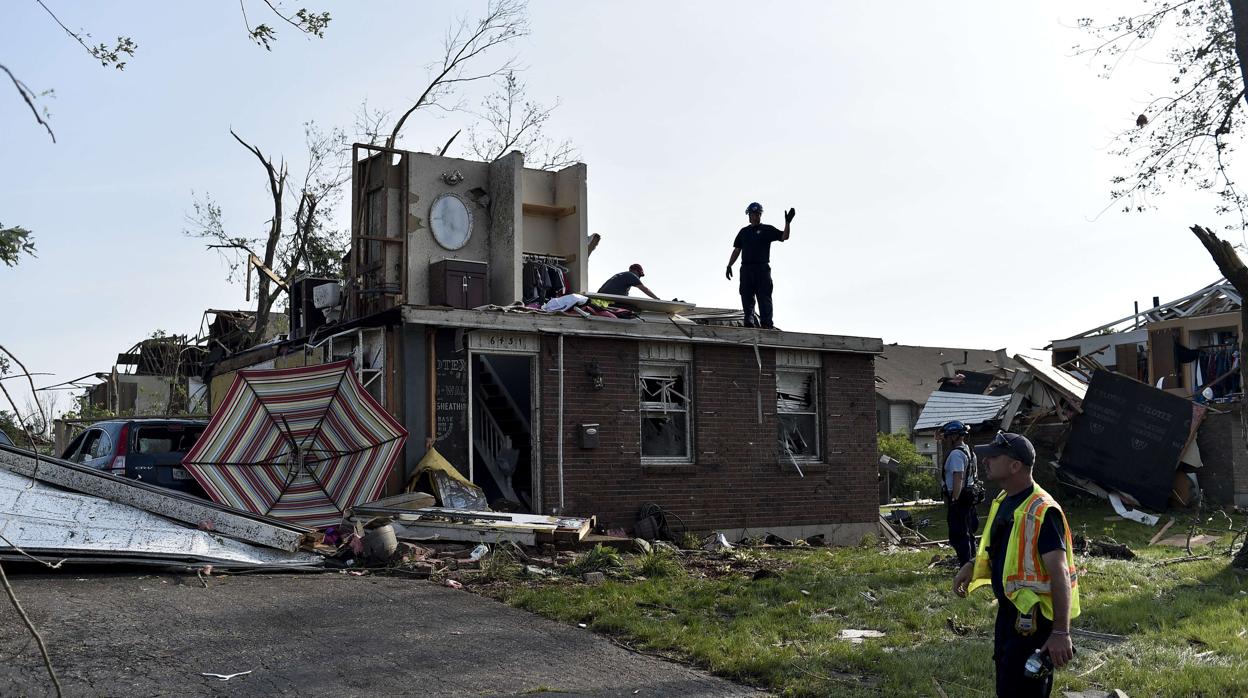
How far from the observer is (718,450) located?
15.6 metres

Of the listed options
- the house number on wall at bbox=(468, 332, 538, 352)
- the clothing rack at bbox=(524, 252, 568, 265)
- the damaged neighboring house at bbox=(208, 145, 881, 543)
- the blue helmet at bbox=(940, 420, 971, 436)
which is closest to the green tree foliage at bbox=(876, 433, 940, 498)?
the damaged neighboring house at bbox=(208, 145, 881, 543)

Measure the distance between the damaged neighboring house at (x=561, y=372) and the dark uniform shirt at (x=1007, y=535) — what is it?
8.90 metres

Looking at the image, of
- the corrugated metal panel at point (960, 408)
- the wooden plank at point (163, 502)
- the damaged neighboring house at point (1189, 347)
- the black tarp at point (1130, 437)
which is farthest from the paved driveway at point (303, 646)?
Answer: the damaged neighboring house at point (1189, 347)

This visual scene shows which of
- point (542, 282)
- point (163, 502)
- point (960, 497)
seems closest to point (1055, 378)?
point (542, 282)

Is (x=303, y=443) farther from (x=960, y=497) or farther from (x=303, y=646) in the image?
(x=960, y=497)

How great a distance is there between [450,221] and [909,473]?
65.0 ft

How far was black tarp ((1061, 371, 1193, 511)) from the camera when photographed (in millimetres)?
22328

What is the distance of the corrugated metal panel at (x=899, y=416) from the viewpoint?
47.0m

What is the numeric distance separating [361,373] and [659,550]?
4120mm

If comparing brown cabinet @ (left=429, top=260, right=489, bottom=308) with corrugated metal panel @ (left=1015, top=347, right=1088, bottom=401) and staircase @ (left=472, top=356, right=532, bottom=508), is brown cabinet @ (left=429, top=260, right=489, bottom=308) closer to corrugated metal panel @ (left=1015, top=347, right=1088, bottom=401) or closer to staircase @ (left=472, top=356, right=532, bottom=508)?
staircase @ (left=472, top=356, right=532, bottom=508)

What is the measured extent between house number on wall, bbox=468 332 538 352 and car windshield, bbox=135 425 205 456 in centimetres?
333

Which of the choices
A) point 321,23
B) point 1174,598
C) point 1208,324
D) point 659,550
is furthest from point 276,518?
point 1208,324

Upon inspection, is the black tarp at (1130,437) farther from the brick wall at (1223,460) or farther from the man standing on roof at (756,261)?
the man standing on roof at (756,261)

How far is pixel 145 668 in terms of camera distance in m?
6.79
